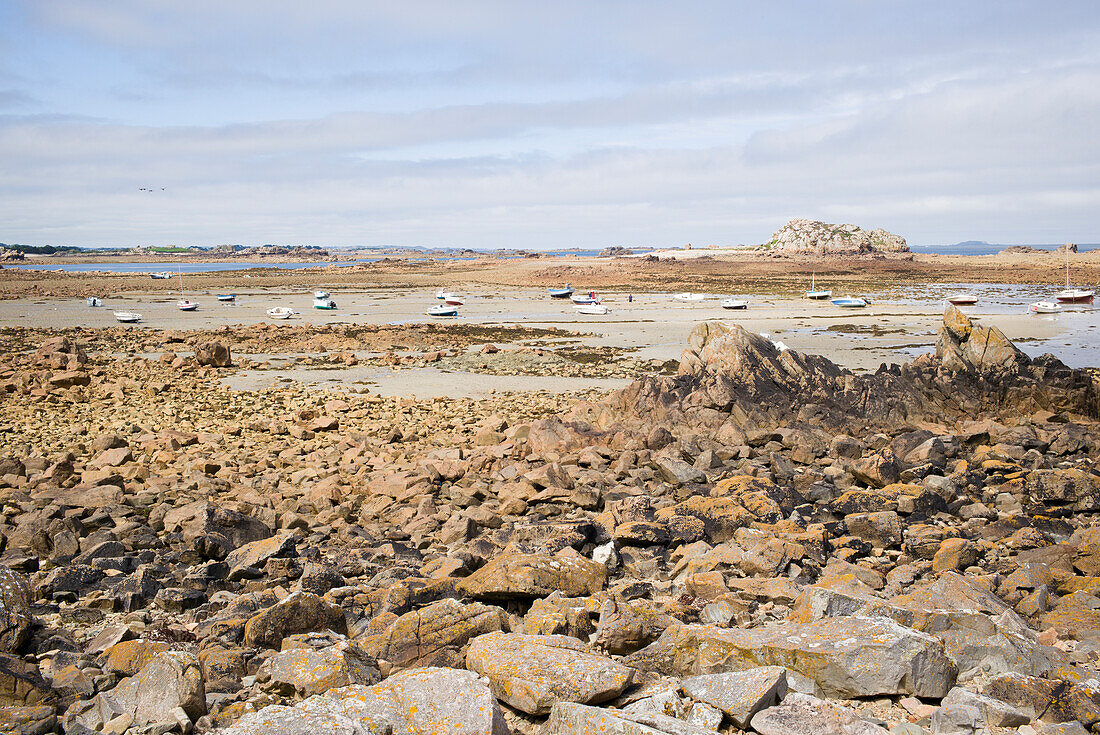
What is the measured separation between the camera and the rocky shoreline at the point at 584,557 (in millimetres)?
4859

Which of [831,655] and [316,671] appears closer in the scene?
[831,655]

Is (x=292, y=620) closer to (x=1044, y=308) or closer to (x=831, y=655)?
(x=831, y=655)

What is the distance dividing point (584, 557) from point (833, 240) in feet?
521

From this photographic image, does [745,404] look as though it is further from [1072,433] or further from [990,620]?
[990,620]

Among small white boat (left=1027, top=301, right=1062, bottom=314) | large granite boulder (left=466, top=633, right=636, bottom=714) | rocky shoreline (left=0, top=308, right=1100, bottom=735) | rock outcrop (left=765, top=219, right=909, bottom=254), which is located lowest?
rocky shoreline (left=0, top=308, right=1100, bottom=735)

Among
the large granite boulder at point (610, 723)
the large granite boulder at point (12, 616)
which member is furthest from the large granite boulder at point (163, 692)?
the large granite boulder at point (610, 723)

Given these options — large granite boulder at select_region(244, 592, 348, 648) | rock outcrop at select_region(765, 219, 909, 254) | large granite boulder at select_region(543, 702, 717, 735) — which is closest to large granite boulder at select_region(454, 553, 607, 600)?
large granite boulder at select_region(244, 592, 348, 648)

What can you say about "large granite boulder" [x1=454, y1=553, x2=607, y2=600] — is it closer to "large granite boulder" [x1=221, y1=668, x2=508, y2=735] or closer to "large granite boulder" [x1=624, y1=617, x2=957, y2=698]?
"large granite boulder" [x1=624, y1=617, x2=957, y2=698]

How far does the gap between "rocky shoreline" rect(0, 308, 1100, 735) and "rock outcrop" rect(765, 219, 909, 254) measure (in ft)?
443

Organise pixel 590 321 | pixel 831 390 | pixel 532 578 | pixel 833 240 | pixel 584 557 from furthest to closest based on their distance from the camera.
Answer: pixel 833 240 < pixel 590 321 < pixel 831 390 < pixel 584 557 < pixel 532 578

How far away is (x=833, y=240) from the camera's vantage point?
154250 millimetres

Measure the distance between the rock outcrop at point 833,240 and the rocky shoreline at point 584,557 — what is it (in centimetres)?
13512

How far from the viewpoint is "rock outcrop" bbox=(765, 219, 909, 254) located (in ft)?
475

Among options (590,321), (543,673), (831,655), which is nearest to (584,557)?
(543,673)
